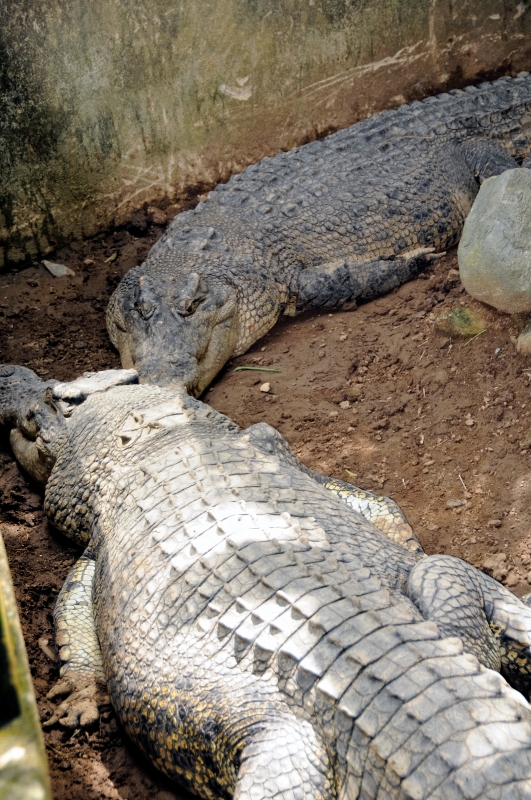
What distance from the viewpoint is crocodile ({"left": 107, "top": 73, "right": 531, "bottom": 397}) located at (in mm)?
4578

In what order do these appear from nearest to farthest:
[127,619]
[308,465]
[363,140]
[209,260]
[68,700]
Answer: [127,619]
[68,700]
[308,465]
[209,260]
[363,140]

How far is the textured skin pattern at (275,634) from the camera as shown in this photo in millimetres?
1891

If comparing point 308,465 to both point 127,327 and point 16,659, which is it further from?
point 16,659

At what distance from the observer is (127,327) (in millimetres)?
4535

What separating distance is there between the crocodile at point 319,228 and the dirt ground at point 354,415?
20cm

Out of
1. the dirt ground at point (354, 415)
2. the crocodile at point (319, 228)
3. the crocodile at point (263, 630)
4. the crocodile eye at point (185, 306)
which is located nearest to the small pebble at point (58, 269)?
the dirt ground at point (354, 415)

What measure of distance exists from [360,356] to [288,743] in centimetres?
260

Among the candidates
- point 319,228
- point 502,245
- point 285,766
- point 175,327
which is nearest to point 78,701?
point 285,766

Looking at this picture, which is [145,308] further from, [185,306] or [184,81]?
[184,81]

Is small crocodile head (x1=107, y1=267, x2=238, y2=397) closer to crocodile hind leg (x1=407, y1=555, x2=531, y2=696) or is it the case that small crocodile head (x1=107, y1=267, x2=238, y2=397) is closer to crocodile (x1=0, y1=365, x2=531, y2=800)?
crocodile (x1=0, y1=365, x2=531, y2=800)

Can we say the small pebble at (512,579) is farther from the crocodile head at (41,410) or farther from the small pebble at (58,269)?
the small pebble at (58,269)

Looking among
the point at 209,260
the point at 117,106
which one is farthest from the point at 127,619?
the point at 117,106

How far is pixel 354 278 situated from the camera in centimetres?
482

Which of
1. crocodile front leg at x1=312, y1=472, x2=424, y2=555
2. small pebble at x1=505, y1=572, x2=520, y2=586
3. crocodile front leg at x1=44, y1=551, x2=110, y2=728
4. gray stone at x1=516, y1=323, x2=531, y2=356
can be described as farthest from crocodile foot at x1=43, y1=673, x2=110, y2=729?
gray stone at x1=516, y1=323, x2=531, y2=356
